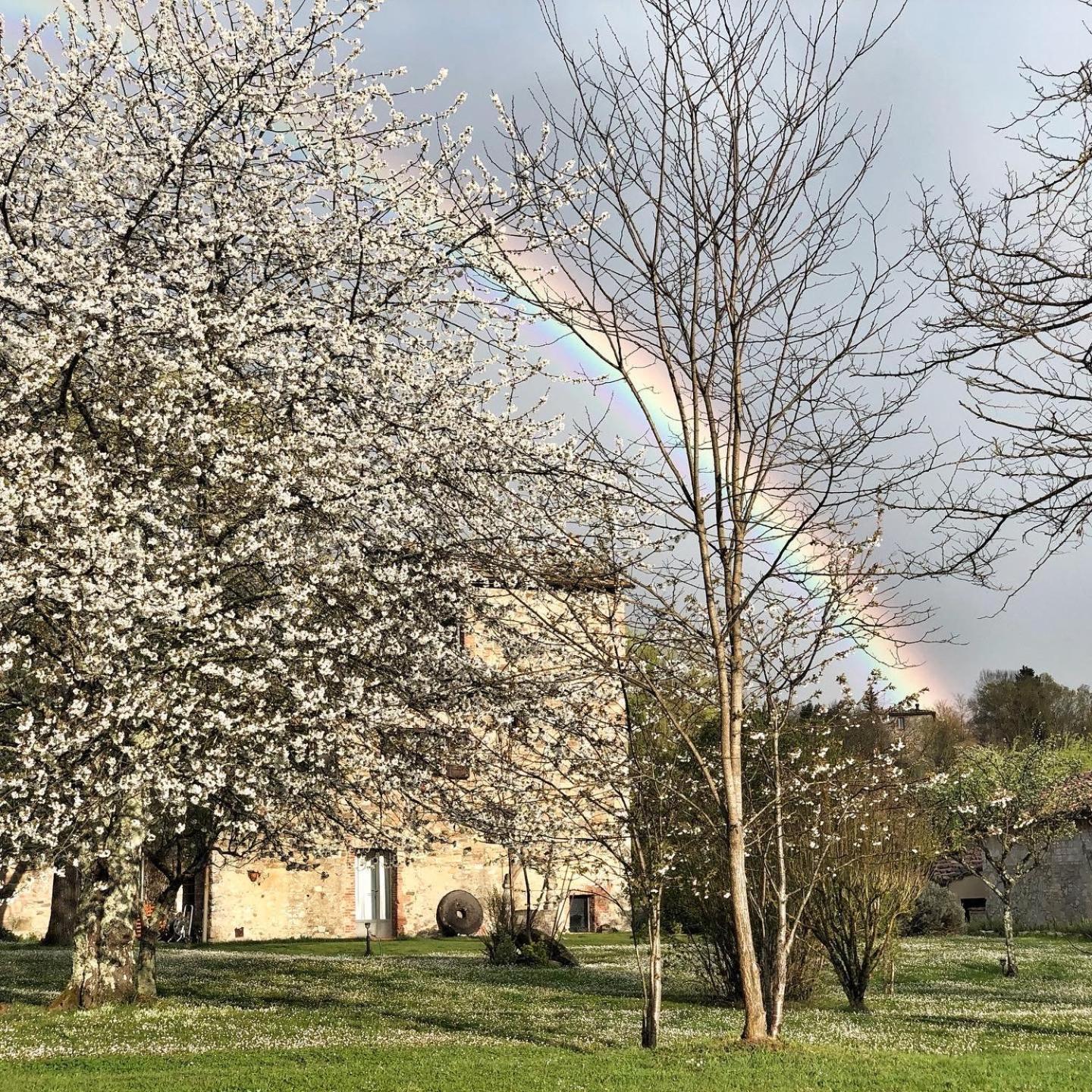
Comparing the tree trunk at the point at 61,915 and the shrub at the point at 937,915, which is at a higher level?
the tree trunk at the point at 61,915

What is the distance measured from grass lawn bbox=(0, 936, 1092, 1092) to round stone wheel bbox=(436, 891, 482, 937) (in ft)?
45.2

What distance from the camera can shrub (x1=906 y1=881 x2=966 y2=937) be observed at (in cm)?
3281

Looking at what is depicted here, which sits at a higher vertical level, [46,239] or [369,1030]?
[46,239]

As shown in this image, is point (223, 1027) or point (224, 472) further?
point (223, 1027)

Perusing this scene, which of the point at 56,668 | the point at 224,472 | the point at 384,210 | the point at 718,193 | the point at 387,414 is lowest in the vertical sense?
the point at 56,668

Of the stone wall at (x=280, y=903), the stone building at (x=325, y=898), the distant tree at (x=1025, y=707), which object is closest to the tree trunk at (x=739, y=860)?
the stone building at (x=325, y=898)

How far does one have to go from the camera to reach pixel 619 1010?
1455 cm

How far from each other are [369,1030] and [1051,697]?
60924 millimetres

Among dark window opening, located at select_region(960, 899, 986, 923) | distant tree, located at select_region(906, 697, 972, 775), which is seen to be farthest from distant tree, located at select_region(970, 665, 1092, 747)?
A: dark window opening, located at select_region(960, 899, 986, 923)

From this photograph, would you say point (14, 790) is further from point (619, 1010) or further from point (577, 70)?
point (577, 70)

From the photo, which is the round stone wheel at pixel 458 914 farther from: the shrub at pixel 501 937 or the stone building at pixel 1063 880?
the stone building at pixel 1063 880

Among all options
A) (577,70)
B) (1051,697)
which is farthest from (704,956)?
(1051,697)

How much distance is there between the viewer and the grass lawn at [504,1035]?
9.38 meters

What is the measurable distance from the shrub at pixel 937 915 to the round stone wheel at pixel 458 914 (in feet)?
41.2
